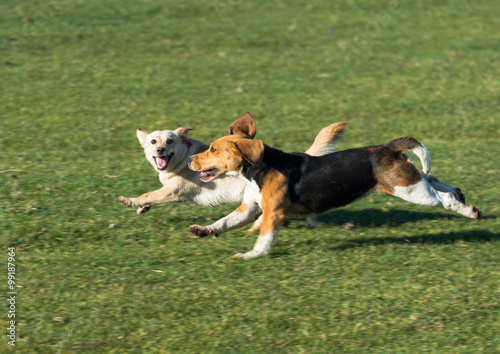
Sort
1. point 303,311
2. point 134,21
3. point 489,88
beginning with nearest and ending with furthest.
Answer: point 303,311 < point 489,88 < point 134,21

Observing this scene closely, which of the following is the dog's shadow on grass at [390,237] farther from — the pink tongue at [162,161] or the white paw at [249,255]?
the pink tongue at [162,161]

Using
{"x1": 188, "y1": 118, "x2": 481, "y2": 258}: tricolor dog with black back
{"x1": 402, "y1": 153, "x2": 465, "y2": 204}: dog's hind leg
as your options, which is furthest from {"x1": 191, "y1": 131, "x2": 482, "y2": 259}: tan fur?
{"x1": 402, "y1": 153, "x2": 465, "y2": 204}: dog's hind leg

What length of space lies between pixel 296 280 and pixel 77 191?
12.0ft

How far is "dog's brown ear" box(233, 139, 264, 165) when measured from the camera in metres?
6.82

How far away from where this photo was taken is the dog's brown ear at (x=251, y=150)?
682 centimetres

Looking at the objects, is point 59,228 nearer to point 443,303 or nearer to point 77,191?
point 77,191

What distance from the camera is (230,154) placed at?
23.2 feet

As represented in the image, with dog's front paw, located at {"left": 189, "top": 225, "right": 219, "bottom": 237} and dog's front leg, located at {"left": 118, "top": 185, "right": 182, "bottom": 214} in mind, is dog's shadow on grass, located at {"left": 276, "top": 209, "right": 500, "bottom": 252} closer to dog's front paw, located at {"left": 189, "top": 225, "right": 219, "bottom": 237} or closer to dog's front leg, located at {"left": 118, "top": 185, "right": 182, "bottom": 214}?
dog's front paw, located at {"left": 189, "top": 225, "right": 219, "bottom": 237}

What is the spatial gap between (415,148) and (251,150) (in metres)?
1.77

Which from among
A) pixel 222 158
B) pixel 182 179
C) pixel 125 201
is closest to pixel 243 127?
pixel 222 158

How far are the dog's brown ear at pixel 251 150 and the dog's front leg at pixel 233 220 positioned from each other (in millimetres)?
742

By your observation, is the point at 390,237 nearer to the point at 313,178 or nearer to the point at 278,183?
the point at 313,178

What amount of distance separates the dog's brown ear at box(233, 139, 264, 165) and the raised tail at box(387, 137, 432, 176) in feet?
4.87


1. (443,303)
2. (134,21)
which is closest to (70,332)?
(443,303)
